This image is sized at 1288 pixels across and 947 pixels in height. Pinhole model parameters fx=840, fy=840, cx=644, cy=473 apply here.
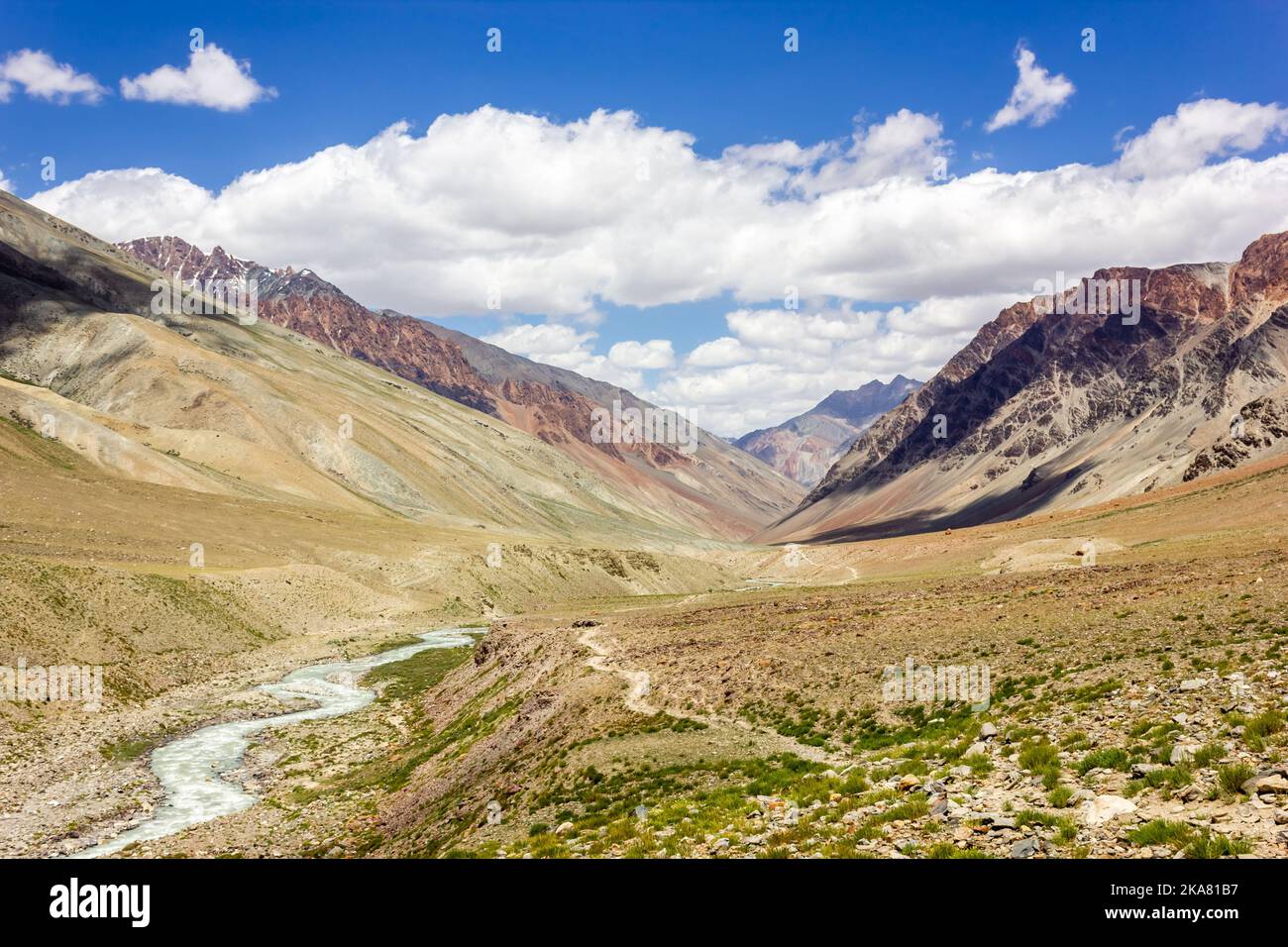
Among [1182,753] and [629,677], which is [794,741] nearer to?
[629,677]

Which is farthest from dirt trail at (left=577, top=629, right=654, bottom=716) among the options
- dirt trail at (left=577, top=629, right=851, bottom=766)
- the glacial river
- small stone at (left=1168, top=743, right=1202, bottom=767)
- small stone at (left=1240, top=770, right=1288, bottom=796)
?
small stone at (left=1240, top=770, right=1288, bottom=796)

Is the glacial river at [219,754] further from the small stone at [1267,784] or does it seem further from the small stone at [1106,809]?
the small stone at [1267,784]

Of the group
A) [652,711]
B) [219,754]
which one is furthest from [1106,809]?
[219,754]

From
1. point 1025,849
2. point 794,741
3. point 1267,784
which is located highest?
point 1267,784

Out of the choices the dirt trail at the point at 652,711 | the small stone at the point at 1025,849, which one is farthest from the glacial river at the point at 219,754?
the small stone at the point at 1025,849

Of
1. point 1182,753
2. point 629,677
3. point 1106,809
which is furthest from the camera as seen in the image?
point 629,677
